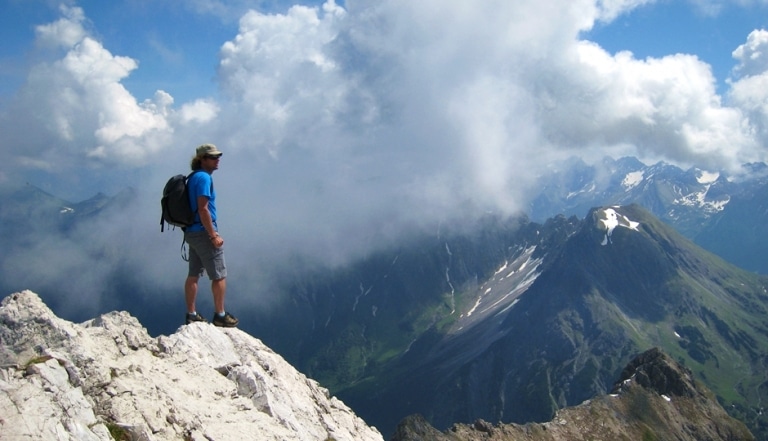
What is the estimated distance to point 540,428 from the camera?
10112cm

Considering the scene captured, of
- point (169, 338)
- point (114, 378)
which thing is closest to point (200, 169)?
point (169, 338)

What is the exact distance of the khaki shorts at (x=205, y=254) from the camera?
18.8 m

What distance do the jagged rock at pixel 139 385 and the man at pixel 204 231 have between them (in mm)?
2146

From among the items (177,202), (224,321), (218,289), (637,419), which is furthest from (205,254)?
(637,419)

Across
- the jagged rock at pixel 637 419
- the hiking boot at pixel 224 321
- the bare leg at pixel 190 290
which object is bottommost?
the jagged rock at pixel 637 419

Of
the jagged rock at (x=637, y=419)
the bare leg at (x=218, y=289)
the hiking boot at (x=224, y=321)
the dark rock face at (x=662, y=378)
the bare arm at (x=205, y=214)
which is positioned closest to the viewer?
the bare arm at (x=205, y=214)

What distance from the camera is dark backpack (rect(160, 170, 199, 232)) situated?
18.1m

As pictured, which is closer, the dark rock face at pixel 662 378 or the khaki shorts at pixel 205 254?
the khaki shorts at pixel 205 254

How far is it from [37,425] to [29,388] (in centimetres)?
119

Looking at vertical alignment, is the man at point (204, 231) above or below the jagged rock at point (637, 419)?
above

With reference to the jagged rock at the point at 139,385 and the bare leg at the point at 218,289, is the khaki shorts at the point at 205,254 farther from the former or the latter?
the jagged rock at the point at 139,385

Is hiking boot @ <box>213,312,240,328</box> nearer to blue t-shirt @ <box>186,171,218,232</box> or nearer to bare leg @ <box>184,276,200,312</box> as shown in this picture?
bare leg @ <box>184,276,200,312</box>

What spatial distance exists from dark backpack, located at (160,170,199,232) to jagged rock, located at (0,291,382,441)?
4.21 m

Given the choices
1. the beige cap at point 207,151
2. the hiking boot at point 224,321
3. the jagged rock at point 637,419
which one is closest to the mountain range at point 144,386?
the hiking boot at point 224,321
